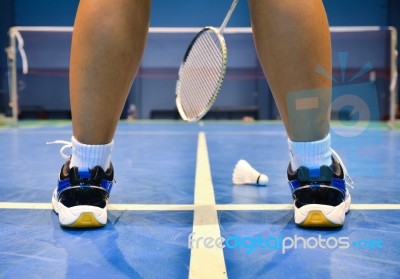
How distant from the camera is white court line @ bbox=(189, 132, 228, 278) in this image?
60 cm

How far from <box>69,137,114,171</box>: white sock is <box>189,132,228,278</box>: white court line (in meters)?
0.23

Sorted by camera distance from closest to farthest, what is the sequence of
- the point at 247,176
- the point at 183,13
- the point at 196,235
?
the point at 196,235, the point at 247,176, the point at 183,13

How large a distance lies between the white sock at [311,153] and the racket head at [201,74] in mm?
285

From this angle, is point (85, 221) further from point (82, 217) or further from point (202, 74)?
point (202, 74)

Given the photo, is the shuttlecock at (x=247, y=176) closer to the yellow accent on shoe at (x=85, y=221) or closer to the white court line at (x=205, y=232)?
the white court line at (x=205, y=232)

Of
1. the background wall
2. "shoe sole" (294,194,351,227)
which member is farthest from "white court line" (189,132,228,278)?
the background wall

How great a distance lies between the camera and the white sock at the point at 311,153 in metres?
0.86

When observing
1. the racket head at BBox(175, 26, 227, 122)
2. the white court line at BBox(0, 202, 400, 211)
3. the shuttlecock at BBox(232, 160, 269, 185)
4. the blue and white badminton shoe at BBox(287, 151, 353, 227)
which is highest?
the racket head at BBox(175, 26, 227, 122)

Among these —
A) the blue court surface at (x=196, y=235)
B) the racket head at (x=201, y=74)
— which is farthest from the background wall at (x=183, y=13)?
the blue court surface at (x=196, y=235)

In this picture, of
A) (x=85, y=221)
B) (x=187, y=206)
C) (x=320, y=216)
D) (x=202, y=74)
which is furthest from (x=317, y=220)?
(x=202, y=74)

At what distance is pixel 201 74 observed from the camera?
135 cm

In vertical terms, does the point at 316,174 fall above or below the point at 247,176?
above

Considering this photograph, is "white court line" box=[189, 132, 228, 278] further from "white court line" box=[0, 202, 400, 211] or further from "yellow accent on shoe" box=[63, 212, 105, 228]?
"yellow accent on shoe" box=[63, 212, 105, 228]

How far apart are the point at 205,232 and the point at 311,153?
0.87 feet
